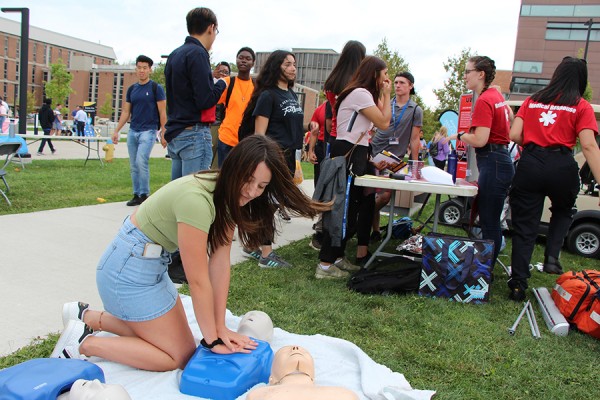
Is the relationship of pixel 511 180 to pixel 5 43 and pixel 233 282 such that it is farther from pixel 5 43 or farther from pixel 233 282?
pixel 5 43

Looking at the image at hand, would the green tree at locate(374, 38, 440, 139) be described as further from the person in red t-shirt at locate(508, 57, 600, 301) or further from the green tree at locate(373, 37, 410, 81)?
the person in red t-shirt at locate(508, 57, 600, 301)

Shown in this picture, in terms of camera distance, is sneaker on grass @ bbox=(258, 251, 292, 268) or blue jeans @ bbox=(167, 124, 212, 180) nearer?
blue jeans @ bbox=(167, 124, 212, 180)

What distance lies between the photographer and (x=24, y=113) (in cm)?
1184

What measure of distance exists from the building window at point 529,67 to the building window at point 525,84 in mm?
1414

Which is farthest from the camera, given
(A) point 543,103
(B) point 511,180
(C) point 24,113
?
(C) point 24,113

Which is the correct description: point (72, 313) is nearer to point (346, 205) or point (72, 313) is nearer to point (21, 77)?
point (346, 205)

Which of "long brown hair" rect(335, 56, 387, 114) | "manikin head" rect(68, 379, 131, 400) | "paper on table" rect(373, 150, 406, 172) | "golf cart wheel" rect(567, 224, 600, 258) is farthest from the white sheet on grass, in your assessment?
"golf cart wheel" rect(567, 224, 600, 258)

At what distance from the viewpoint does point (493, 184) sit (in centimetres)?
390

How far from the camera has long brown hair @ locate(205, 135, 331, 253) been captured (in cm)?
218

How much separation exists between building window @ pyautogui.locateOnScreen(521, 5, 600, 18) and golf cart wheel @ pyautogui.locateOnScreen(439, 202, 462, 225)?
51.2 m

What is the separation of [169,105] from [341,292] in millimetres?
2266

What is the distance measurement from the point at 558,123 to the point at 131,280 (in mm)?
3310

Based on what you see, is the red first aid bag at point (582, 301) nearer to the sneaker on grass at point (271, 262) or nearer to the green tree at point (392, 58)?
the sneaker on grass at point (271, 262)

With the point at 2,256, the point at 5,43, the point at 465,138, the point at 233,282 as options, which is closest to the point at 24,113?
the point at 2,256
